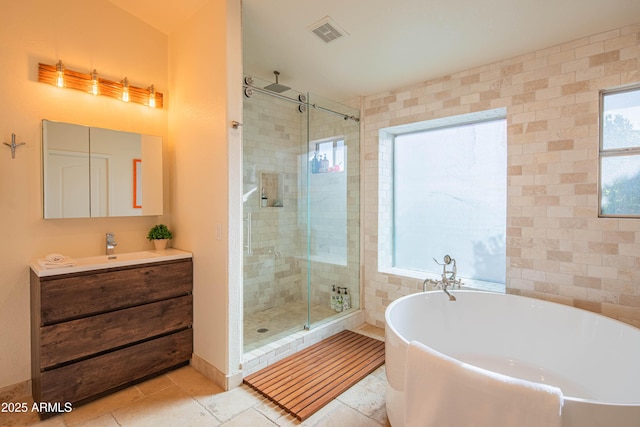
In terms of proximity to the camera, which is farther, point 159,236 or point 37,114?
point 159,236

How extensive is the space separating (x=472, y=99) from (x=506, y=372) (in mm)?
2268

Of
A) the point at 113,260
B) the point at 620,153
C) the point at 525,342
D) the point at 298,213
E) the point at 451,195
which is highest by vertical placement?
the point at 620,153

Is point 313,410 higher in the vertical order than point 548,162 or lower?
lower

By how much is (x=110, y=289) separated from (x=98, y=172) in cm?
95

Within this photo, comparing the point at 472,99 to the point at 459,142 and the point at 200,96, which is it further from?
the point at 200,96

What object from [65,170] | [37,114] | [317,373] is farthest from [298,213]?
[37,114]

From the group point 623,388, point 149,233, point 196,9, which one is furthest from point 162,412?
point 196,9

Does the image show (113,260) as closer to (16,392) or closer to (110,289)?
(110,289)

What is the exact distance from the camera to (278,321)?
306cm

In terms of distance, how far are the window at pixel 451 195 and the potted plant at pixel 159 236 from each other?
7.40ft

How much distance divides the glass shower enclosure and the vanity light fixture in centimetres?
93

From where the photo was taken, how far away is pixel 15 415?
200 centimetres

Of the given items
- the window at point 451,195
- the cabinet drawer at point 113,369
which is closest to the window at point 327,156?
the window at point 451,195

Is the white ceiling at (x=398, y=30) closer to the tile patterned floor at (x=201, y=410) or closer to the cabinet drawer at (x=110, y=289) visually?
the cabinet drawer at (x=110, y=289)
